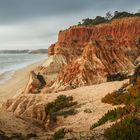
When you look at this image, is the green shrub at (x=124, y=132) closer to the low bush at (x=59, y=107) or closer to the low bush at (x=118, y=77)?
the low bush at (x=59, y=107)

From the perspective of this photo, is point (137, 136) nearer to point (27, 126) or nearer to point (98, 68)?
point (27, 126)

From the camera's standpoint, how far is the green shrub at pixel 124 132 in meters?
11.2

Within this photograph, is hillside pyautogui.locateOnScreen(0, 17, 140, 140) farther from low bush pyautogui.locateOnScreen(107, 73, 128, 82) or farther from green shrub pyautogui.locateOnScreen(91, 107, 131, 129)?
green shrub pyautogui.locateOnScreen(91, 107, 131, 129)

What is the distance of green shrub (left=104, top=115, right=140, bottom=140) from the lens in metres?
11.2

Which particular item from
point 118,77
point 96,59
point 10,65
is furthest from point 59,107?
point 10,65

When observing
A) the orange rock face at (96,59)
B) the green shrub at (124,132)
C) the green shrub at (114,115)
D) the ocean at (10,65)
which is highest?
the green shrub at (124,132)

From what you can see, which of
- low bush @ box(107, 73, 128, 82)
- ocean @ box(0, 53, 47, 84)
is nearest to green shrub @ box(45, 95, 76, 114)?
low bush @ box(107, 73, 128, 82)

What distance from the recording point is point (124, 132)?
11.4m

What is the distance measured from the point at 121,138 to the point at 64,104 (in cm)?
1016

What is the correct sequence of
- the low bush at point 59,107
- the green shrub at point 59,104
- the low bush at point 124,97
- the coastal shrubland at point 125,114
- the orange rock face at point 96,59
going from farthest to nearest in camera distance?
the orange rock face at point 96,59, the green shrub at point 59,104, the low bush at point 59,107, the low bush at point 124,97, the coastal shrubland at point 125,114

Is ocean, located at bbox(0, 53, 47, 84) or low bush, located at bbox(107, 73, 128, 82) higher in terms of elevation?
low bush, located at bbox(107, 73, 128, 82)

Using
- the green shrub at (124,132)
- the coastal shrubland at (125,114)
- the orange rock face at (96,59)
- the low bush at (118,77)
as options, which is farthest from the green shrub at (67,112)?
the orange rock face at (96,59)

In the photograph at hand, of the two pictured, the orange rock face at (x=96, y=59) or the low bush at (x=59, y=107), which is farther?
the orange rock face at (x=96, y=59)

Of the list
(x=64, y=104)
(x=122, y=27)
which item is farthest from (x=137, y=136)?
(x=122, y=27)
